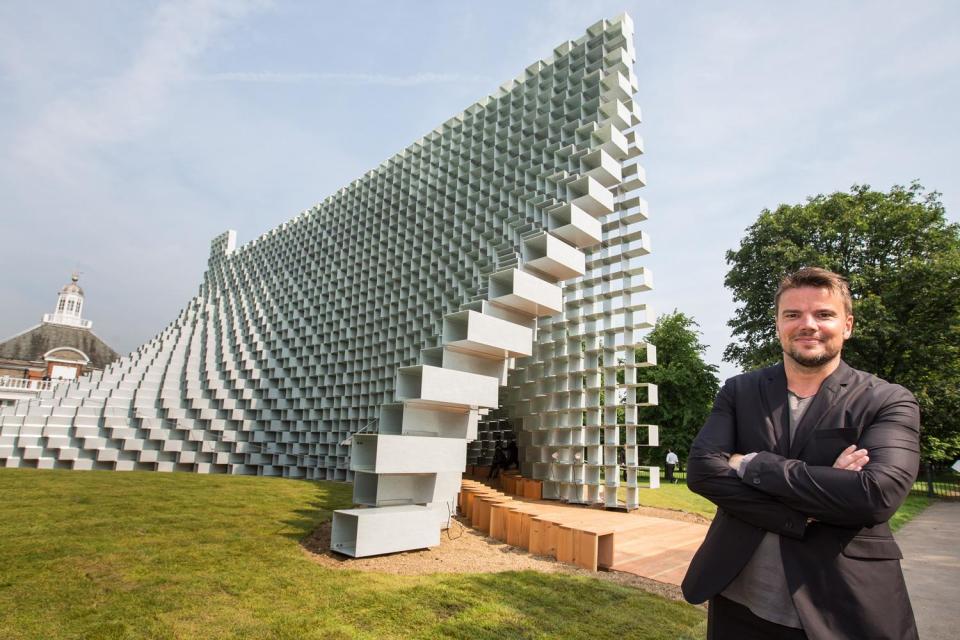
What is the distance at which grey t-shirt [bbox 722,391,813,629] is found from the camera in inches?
59.7

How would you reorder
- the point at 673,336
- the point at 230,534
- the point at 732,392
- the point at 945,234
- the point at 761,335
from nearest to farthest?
1. the point at 732,392
2. the point at 230,534
3. the point at 945,234
4. the point at 761,335
5. the point at 673,336

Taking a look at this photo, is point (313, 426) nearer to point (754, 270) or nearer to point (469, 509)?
point (469, 509)

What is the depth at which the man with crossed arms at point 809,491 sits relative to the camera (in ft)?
4.73

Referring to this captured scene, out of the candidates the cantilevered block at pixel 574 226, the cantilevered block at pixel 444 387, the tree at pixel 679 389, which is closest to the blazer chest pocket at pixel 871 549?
the cantilevered block at pixel 444 387

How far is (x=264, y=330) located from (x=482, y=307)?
11225mm

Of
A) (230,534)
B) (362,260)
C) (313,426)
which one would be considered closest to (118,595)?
(230,534)

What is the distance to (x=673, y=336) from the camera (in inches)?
907

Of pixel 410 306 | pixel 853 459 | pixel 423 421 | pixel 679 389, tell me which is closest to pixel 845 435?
pixel 853 459

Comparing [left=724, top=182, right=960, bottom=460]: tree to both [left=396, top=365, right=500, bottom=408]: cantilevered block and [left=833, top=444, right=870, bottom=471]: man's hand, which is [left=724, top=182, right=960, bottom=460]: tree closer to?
[left=396, top=365, right=500, bottom=408]: cantilevered block

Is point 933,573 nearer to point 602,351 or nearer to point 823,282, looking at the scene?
point 602,351

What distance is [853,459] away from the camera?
1546 millimetres

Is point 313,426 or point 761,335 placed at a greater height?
point 761,335

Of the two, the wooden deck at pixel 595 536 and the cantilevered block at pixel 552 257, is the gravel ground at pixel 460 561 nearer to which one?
the wooden deck at pixel 595 536

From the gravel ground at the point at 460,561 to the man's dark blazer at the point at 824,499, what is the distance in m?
3.51
